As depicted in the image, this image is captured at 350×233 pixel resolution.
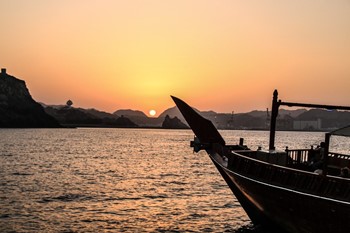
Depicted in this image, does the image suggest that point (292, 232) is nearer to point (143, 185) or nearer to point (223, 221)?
point (223, 221)

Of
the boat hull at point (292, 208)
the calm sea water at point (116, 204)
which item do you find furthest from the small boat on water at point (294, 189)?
the calm sea water at point (116, 204)

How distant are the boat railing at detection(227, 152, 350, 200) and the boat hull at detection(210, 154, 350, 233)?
0.30 meters

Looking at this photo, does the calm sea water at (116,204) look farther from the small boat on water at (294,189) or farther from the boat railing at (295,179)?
the boat railing at (295,179)

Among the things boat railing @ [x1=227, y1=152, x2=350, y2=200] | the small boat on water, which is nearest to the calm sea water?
the small boat on water

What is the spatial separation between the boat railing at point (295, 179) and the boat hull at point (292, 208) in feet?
0.98

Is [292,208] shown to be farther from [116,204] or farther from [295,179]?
[116,204]

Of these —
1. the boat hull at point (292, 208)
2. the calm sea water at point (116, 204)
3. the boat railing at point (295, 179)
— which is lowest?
the calm sea water at point (116, 204)

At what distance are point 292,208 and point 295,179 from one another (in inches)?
36.6

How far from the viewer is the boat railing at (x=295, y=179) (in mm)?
11266

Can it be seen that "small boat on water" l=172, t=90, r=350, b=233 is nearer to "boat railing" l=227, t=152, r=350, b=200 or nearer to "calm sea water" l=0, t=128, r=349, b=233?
"boat railing" l=227, t=152, r=350, b=200

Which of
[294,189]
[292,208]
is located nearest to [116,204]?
[292,208]

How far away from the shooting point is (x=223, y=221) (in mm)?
22172

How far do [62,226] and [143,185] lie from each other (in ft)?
53.9

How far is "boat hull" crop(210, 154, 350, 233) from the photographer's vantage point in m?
10.8
